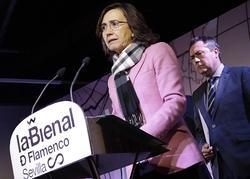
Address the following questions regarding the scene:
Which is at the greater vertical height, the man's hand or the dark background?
the dark background

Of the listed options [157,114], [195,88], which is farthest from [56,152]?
[195,88]

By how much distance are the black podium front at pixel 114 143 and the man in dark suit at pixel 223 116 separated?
1.13m

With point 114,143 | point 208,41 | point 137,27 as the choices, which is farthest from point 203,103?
point 114,143

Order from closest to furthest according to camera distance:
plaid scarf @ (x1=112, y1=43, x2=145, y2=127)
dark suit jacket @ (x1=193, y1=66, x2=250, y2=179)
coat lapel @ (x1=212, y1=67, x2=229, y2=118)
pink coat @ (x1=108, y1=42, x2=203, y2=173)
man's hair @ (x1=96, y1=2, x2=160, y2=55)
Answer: pink coat @ (x1=108, y1=42, x2=203, y2=173) < plaid scarf @ (x1=112, y1=43, x2=145, y2=127) < man's hair @ (x1=96, y1=2, x2=160, y2=55) < dark suit jacket @ (x1=193, y1=66, x2=250, y2=179) < coat lapel @ (x1=212, y1=67, x2=229, y2=118)

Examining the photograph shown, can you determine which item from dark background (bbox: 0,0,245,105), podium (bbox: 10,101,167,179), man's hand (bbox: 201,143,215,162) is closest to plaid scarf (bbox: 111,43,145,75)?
podium (bbox: 10,101,167,179)

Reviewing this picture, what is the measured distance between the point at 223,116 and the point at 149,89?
3.43 ft

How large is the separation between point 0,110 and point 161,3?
2.41 m

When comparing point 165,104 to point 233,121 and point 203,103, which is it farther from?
point 203,103

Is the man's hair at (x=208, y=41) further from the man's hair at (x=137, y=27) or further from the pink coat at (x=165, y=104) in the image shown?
the pink coat at (x=165, y=104)

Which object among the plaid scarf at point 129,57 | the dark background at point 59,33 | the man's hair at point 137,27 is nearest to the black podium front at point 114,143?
the plaid scarf at point 129,57

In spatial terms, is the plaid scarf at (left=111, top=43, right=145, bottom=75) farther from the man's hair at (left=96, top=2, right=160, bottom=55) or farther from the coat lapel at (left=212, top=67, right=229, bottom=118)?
the coat lapel at (left=212, top=67, right=229, bottom=118)

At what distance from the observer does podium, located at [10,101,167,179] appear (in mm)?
1238

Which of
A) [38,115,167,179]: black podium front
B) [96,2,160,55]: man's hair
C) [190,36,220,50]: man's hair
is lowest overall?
[38,115,167,179]: black podium front

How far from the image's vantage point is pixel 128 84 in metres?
1.61
